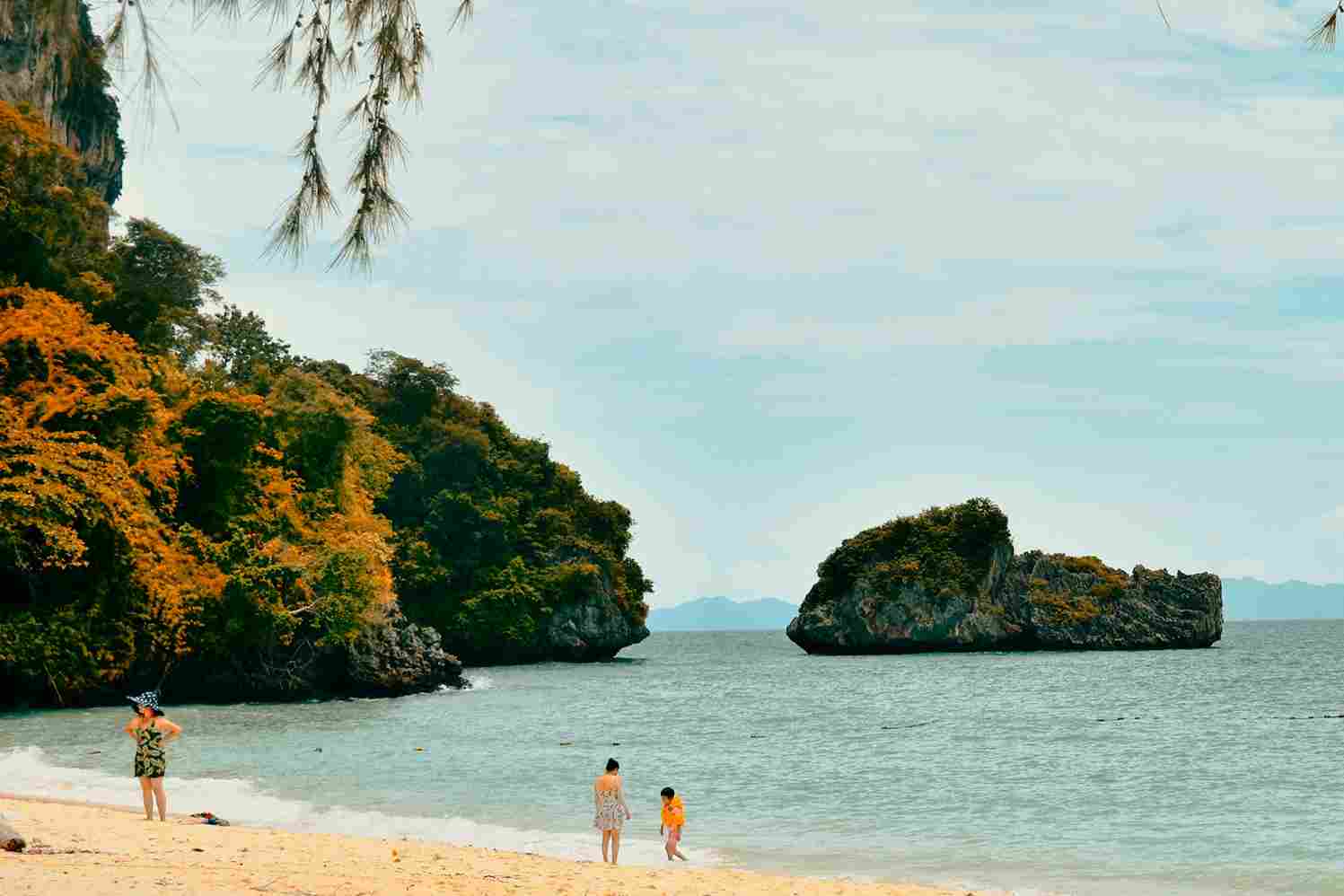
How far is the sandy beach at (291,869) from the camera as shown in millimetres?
10039

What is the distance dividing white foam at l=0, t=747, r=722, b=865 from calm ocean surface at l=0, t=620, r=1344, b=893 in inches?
3.0

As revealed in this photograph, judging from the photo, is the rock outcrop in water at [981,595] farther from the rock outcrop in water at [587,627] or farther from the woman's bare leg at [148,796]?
the woman's bare leg at [148,796]

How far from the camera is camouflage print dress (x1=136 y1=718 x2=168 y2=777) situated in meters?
16.4

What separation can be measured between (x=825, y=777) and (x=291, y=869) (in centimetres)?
1633

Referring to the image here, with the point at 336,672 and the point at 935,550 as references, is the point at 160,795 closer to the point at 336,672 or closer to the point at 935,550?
the point at 336,672

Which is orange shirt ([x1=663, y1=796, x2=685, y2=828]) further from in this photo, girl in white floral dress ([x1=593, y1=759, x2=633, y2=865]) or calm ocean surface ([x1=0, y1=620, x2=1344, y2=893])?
girl in white floral dress ([x1=593, y1=759, x2=633, y2=865])

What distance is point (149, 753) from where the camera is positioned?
54.3 ft

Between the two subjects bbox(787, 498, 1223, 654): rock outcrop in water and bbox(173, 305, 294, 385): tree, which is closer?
bbox(173, 305, 294, 385): tree

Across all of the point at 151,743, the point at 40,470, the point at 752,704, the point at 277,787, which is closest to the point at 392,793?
the point at 277,787

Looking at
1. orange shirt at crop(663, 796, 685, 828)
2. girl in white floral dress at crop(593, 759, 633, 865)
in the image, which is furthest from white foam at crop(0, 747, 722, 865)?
girl in white floral dress at crop(593, 759, 633, 865)

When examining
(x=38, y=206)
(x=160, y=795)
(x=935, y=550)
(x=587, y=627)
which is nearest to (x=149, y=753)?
(x=160, y=795)

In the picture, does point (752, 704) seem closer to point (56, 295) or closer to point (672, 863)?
point (56, 295)

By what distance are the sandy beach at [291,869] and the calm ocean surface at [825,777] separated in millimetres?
2667

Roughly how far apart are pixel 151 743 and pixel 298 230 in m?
10.8
